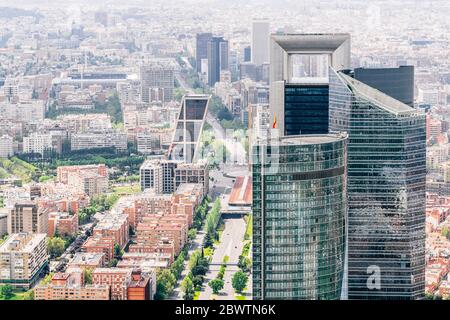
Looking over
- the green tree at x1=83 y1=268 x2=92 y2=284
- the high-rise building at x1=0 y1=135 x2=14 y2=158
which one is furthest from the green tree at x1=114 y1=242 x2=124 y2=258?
the high-rise building at x1=0 y1=135 x2=14 y2=158

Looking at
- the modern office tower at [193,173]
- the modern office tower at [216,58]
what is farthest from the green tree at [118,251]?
the modern office tower at [216,58]

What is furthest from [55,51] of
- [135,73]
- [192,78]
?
[192,78]

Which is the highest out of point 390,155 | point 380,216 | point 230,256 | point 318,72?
point 318,72

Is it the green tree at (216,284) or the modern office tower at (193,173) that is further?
the modern office tower at (193,173)

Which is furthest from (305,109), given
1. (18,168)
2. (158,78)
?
(158,78)

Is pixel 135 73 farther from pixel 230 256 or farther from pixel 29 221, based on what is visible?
pixel 230 256

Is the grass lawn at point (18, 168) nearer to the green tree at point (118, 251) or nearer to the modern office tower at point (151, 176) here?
the modern office tower at point (151, 176)
